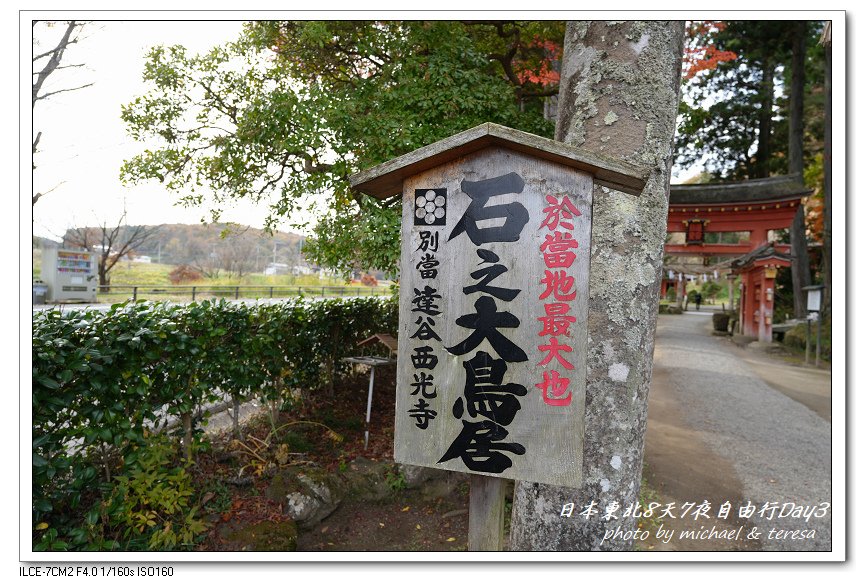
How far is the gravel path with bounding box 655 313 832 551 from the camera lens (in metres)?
4.16

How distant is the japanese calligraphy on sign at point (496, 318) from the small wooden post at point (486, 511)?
341 millimetres

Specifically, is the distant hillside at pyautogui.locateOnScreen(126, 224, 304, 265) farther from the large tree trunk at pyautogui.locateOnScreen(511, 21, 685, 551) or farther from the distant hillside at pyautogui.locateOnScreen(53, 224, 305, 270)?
the large tree trunk at pyautogui.locateOnScreen(511, 21, 685, 551)

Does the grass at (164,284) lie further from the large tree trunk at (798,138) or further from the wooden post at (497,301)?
the large tree trunk at (798,138)

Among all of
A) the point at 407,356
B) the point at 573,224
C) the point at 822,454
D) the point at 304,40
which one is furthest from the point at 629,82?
the point at 822,454

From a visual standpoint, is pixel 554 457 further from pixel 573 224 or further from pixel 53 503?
pixel 53 503

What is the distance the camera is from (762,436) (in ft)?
20.2

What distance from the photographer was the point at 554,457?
6.01 feet

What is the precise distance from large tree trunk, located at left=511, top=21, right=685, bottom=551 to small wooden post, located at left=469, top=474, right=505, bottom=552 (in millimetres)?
449

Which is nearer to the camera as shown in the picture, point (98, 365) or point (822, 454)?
point (98, 365)

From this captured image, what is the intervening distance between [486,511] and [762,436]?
558 cm

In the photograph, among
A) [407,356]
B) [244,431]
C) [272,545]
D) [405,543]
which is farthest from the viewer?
[244,431]

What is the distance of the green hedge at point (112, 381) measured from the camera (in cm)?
272

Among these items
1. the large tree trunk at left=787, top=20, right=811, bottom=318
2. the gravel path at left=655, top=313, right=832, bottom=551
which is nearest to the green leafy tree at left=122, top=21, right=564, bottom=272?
the gravel path at left=655, top=313, right=832, bottom=551
